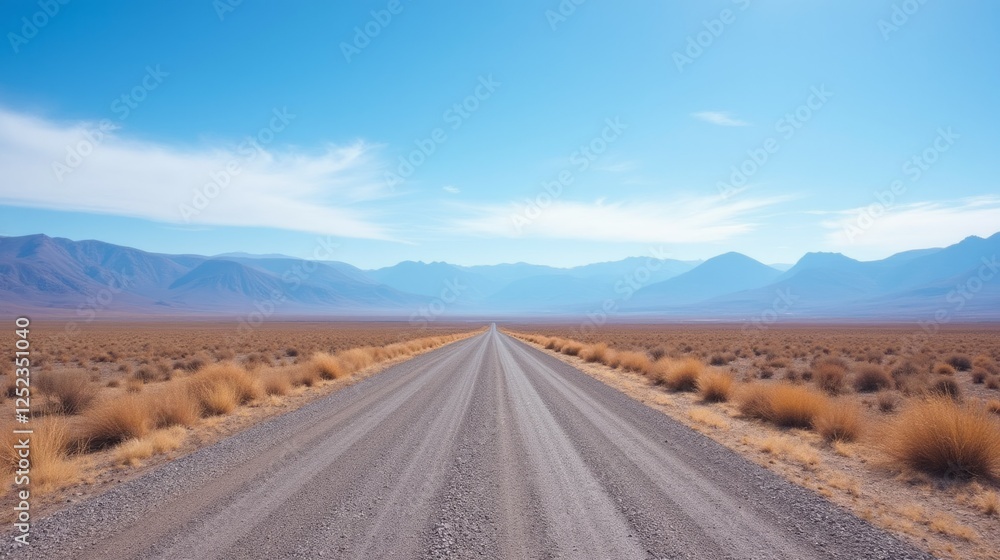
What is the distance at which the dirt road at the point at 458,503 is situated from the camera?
4.79m

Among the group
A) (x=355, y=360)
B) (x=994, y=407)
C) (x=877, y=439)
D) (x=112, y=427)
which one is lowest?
(x=994, y=407)

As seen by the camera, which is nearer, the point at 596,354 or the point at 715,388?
the point at 715,388

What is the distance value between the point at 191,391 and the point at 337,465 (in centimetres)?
806

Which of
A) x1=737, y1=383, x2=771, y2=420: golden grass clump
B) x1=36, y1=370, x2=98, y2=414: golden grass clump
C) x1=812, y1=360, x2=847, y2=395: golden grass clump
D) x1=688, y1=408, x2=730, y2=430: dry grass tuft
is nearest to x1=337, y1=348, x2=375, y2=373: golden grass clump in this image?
x1=36, y1=370, x2=98, y2=414: golden grass clump

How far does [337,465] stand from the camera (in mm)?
7516

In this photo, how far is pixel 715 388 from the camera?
1523 cm

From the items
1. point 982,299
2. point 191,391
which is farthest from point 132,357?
point 982,299

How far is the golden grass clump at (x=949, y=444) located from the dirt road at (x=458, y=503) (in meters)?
2.39

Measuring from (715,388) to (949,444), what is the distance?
26.0 ft

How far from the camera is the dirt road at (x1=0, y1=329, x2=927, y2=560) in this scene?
4793 mm

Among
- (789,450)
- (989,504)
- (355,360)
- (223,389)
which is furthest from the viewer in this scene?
(355,360)

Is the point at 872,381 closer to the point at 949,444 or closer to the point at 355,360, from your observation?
the point at 949,444

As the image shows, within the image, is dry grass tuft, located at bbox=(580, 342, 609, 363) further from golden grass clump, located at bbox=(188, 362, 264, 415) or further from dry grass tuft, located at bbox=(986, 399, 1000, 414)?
golden grass clump, located at bbox=(188, 362, 264, 415)

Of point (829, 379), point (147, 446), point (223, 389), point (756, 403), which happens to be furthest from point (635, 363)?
point (147, 446)
